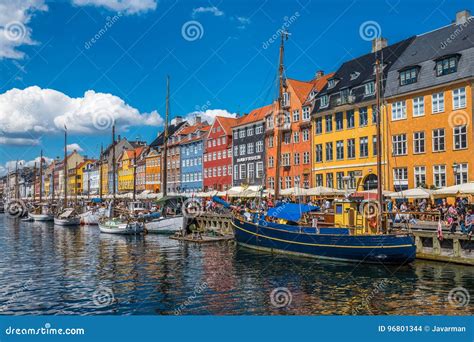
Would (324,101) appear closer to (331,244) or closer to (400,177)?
(400,177)

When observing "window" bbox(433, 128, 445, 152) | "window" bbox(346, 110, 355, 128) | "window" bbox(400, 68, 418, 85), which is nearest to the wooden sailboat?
"window" bbox(433, 128, 445, 152)

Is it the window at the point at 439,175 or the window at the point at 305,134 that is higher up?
the window at the point at 305,134

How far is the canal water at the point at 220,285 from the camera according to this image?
1750 centimetres

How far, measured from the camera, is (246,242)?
115 ft

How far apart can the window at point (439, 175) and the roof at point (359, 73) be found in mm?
9696

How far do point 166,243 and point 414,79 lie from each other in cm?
2623

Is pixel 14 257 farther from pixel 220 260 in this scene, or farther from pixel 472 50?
pixel 472 50

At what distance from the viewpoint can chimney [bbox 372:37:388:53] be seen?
176 feet

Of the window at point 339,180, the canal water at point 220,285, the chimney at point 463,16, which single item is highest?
the chimney at point 463,16

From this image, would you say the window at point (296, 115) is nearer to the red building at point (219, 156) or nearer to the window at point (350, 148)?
the window at point (350, 148)

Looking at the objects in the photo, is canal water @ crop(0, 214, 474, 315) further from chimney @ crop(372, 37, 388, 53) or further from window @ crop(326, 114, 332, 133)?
chimney @ crop(372, 37, 388, 53)

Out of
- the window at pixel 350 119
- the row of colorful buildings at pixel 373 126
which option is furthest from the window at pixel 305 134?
the window at pixel 350 119

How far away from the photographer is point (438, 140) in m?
41.0

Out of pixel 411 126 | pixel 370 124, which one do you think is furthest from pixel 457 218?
pixel 370 124
